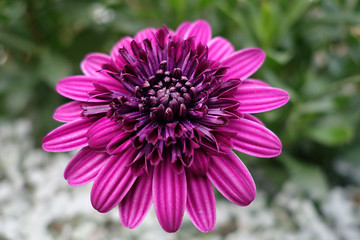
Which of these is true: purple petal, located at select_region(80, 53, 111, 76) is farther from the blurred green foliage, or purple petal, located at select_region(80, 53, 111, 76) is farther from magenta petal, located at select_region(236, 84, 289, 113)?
the blurred green foliage

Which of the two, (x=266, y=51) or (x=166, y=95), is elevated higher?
(x=166, y=95)

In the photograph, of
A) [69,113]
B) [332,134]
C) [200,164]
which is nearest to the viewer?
[200,164]

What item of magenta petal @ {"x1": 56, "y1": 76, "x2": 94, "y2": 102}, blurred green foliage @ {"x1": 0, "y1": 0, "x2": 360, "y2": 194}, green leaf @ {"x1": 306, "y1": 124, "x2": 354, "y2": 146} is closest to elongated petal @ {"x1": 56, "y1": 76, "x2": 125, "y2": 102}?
magenta petal @ {"x1": 56, "y1": 76, "x2": 94, "y2": 102}

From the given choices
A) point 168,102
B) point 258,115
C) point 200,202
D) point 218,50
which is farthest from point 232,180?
point 258,115

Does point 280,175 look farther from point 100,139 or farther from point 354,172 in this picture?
point 100,139

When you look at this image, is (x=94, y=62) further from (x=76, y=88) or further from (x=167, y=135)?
(x=167, y=135)

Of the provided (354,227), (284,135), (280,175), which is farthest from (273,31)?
(354,227)
